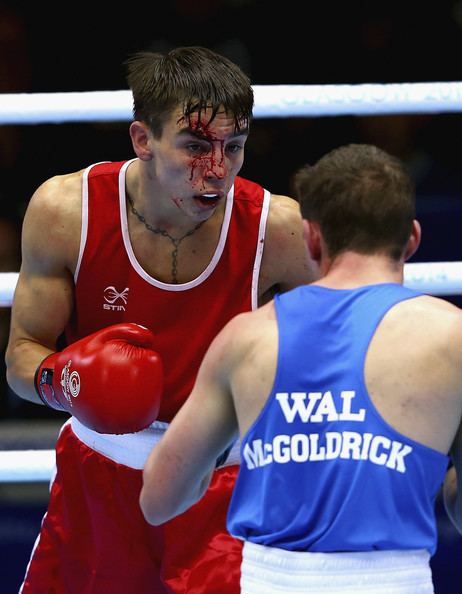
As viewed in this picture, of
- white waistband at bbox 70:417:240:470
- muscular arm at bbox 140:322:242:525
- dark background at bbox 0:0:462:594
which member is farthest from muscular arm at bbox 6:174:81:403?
dark background at bbox 0:0:462:594

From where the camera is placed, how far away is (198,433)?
5.03ft

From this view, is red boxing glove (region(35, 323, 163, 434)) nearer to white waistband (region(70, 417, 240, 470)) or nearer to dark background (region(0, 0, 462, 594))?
white waistband (region(70, 417, 240, 470))

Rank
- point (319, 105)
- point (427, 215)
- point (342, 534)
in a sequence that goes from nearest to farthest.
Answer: point (342, 534) < point (319, 105) < point (427, 215)

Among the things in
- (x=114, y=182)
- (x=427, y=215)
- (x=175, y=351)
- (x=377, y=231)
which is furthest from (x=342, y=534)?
(x=427, y=215)

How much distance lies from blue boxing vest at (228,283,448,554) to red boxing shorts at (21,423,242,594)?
0.65 metres

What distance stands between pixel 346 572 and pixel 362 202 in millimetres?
466

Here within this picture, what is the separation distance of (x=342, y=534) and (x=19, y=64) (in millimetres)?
2319

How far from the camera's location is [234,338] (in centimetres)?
152

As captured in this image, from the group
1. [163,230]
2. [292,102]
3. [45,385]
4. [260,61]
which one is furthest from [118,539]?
[260,61]

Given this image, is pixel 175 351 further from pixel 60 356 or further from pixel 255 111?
pixel 255 111

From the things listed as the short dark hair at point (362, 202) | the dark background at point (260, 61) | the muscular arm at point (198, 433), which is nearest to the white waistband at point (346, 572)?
the muscular arm at point (198, 433)

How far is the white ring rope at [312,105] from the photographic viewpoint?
94.6 inches

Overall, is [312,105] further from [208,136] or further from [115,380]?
[115,380]

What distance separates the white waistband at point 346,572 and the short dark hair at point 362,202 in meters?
0.38
